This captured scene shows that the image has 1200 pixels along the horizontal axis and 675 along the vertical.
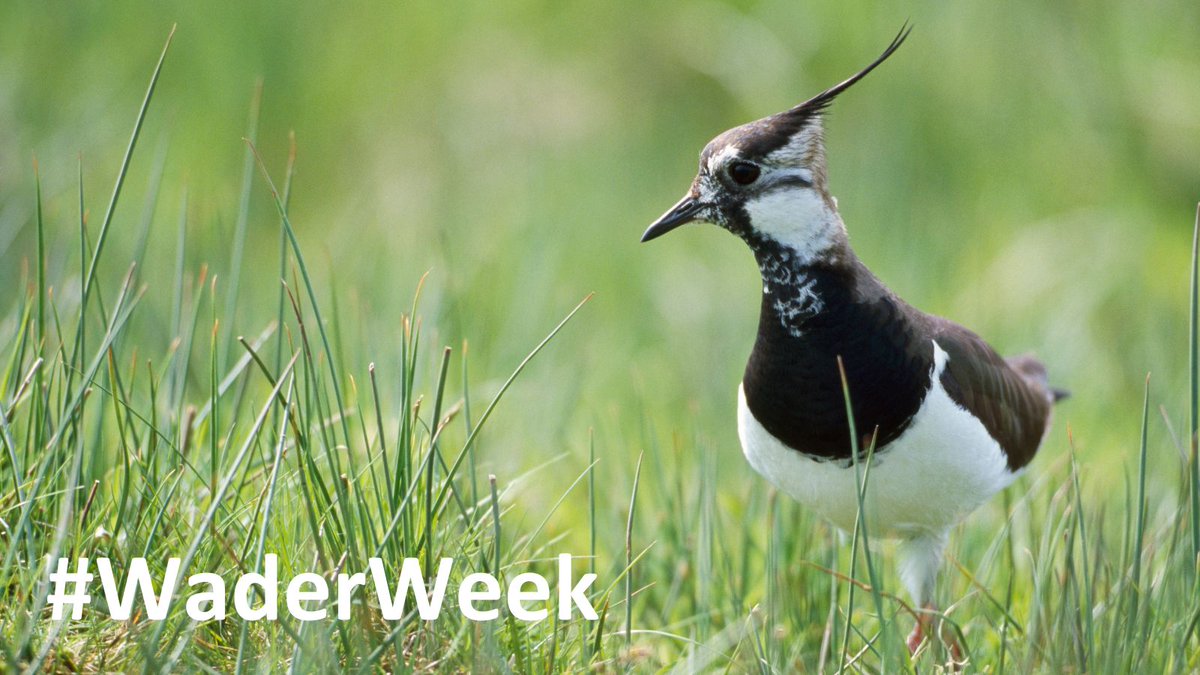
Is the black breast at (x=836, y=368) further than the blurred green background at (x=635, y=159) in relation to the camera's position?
No

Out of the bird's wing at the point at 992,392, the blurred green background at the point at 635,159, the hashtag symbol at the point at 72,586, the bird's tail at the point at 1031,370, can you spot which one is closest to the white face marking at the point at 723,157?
the bird's wing at the point at 992,392

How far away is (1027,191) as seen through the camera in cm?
720

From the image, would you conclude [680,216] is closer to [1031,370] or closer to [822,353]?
[822,353]

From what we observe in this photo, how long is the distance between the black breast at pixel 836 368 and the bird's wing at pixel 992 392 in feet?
0.57

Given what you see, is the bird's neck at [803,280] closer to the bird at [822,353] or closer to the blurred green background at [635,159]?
the bird at [822,353]

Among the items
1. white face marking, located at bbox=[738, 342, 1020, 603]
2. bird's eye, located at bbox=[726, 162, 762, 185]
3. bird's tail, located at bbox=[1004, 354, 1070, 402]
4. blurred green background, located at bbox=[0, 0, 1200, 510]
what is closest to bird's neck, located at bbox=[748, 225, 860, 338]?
bird's eye, located at bbox=[726, 162, 762, 185]

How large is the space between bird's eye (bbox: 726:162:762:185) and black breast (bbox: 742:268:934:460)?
0.22m

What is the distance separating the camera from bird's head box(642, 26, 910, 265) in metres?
3.19

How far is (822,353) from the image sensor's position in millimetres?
3193

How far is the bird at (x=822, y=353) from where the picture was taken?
318 cm

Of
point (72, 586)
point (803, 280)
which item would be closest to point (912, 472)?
point (803, 280)

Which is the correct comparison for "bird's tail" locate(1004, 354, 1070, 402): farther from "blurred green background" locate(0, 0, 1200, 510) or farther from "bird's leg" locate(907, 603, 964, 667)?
"blurred green background" locate(0, 0, 1200, 510)

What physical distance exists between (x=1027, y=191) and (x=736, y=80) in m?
1.47

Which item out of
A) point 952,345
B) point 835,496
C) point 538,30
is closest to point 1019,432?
point 952,345
